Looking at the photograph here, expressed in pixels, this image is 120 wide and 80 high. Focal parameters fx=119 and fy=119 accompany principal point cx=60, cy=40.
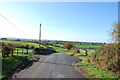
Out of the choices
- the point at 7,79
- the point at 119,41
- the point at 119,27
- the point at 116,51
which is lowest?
the point at 7,79

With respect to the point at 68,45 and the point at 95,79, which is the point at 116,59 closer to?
the point at 95,79

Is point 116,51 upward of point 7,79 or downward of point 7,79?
upward

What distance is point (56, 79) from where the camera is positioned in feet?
27.0

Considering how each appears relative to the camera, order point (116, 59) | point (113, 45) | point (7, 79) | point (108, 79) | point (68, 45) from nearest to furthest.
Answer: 1. point (108, 79)
2. point (7, 79)
3. point (116, 59)
4. point (113, 45)
5. point (68, 45)

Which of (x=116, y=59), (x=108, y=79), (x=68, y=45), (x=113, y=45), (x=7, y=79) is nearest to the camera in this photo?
(x=108, y=79)

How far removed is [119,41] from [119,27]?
1258 millimetres

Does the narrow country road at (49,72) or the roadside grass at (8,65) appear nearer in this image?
the narrow country road at (49,72)

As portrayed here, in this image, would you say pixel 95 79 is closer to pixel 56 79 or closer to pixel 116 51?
pixel 56 79

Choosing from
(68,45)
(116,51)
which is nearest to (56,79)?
(116,51)

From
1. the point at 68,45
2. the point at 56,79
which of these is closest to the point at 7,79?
the point at 56,79

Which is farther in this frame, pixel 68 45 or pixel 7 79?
pixel 68 45

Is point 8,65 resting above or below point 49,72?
above

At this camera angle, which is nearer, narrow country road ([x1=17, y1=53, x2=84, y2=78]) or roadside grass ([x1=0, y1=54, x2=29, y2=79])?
narrow country road ([x1=17, y1=53, x2=84, y2=78])

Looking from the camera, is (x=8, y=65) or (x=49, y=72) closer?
(x=49, y=72)
